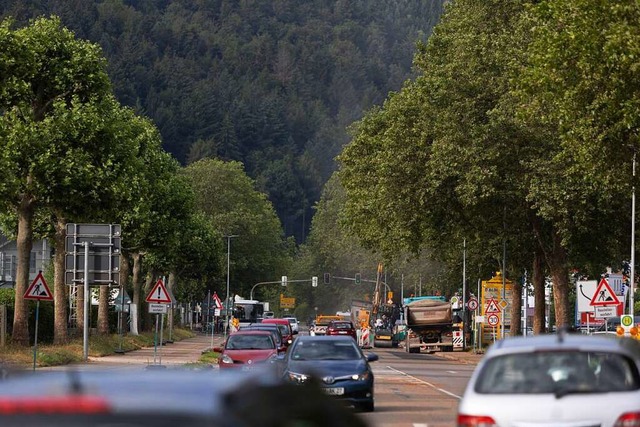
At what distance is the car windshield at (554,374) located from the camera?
1165 cm

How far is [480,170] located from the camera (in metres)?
48.7

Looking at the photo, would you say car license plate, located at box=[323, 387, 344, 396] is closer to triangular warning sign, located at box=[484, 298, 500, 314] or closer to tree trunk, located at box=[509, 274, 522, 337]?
triangular warning sign, located at box=[484, 298, 500, 314]

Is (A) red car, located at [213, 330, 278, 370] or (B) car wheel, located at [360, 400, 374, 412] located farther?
(A) red car, located at [213, 330, 278, 370]

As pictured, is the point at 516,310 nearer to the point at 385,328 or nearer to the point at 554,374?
the point at 385,328

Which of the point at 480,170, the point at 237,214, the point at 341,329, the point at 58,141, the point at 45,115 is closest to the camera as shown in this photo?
the point at 58,141

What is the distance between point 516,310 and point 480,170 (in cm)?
2025

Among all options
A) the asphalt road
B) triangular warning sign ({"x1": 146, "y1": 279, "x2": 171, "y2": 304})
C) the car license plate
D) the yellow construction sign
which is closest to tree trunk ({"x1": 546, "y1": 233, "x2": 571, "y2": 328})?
the asphalt road

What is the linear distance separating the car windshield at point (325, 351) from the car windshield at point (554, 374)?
1347cm

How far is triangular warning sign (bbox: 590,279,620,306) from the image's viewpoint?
40750 millimetres

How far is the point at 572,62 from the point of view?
33500 mm

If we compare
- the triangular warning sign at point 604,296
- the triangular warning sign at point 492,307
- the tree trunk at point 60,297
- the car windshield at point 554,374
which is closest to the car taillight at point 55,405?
the car windshield at point 554,374

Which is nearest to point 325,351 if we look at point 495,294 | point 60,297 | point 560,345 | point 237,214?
point 560,345

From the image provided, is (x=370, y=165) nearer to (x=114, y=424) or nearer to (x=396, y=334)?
(x=396, y=334)

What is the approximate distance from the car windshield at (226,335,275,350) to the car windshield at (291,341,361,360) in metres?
7.74
